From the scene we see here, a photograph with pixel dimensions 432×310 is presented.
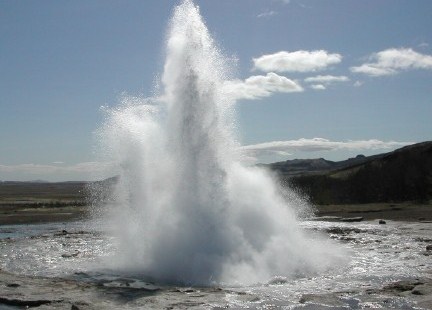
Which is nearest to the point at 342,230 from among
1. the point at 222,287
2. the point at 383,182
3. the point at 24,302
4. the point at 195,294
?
the point at 222,287

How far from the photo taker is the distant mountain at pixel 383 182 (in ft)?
205

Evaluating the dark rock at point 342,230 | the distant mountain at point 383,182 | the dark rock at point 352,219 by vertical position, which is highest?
the distant mountain at point 383,182

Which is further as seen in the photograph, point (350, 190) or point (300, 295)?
point (350, 190)

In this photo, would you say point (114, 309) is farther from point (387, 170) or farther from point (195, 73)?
point (387, 170)

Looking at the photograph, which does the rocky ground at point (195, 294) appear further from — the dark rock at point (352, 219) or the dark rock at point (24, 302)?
the dark rock at point (352, 219)

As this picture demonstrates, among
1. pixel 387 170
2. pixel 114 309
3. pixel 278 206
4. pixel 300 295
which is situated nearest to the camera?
pixel 114 309

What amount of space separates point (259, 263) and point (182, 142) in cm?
628

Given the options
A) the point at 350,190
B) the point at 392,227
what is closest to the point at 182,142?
the point at 392,227

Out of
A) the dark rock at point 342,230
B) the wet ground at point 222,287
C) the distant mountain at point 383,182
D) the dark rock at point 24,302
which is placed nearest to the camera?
the wet ground at point 222,287

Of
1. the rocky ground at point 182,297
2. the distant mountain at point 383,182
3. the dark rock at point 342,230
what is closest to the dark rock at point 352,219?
the dark rock at point 342,230

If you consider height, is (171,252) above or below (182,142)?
below

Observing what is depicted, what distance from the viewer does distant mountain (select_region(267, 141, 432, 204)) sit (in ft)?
205

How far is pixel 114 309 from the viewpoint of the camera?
13.3m

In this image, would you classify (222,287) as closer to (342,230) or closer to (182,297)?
(182,297)
